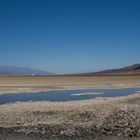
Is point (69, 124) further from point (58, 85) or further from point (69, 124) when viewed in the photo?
point (58, 85)

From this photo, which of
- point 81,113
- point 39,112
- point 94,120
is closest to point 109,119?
point 94,120

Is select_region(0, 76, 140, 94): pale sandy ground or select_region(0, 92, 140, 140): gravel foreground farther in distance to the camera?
select_region(0, 76, 140, 94): pale sandy ground

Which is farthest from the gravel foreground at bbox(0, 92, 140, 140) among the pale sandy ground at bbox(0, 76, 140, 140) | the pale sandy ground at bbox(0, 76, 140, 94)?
the pale sandy ground at bbox(0, 76, 140, 94)

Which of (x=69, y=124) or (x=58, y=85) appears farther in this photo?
(x=58, y=85)

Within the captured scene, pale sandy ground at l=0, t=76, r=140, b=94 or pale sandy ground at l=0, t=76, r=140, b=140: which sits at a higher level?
pale sandy ground at l=0, t=76, r=140, b=94

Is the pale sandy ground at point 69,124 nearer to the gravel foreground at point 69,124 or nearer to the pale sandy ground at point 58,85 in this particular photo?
the gravel foreground at point 69,124

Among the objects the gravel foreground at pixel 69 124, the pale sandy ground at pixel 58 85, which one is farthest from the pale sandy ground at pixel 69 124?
the pale sandy ground at pixel 58 85

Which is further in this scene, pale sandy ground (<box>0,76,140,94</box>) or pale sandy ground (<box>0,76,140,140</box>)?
pale sandy ground (<box>0,76,140,94</box>)

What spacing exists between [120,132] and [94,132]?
3.57ft

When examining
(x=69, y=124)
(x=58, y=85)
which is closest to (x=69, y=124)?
(x=69, y=124)

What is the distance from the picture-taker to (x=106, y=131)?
12.8 metres

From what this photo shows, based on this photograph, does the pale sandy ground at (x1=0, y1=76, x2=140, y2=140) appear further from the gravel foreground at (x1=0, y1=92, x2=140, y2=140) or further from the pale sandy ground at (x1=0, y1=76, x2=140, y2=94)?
the pale sandy ground at (x1=0, y1=76, x2=140, y2=94)

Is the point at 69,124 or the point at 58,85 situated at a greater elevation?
the point at 58,85

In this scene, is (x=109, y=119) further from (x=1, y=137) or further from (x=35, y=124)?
(x=1, y=137)
